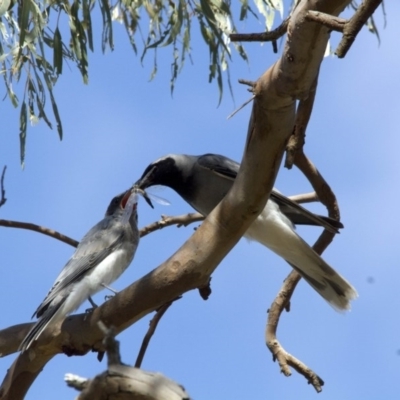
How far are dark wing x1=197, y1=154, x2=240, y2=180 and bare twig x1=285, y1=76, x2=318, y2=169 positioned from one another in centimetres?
76

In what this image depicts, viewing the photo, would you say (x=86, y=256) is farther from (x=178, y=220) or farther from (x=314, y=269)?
(x=314, y=269)

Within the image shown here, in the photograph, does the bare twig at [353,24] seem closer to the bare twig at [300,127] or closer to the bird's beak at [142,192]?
the bare twig at [300,127]

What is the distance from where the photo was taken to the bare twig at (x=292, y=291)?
10.4 feet

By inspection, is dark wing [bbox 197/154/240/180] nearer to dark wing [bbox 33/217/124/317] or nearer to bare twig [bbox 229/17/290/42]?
dark wing [bbox 33/217/124/317]

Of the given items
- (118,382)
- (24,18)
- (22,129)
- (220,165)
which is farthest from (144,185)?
(118,382)

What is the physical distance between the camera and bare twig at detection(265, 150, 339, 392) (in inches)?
124

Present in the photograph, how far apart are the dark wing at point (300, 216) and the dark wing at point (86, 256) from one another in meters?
0.79

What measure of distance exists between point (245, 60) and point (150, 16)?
2.08 ft

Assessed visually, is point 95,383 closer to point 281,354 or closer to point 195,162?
point 281,354

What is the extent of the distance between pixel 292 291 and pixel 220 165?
27.4 inches

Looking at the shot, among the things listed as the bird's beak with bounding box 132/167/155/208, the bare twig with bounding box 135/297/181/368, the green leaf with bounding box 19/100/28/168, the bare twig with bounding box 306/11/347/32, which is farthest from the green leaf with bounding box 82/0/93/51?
the bare twig with bounding box 306/11/347/32

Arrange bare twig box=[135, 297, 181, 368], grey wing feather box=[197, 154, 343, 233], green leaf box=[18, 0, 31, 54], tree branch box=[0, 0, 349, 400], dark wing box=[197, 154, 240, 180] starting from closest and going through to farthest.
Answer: tree branch box=[0, 0, 349, 400] < bare twig box=[135, 297, 181, 368] < green leaf box=[18, 0, 31, 54] < grey wing feather box=[197, 154, 343, 233] < dark wing box=[197, 154, 240, 180]

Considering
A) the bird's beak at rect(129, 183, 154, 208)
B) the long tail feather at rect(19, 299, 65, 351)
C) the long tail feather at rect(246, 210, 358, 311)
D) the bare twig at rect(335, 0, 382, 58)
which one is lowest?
the long tail feather at rect(19, 299, 65, 351)

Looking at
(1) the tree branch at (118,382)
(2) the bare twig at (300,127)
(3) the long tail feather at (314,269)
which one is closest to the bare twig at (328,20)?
(2) the bare twig at (300,127)
